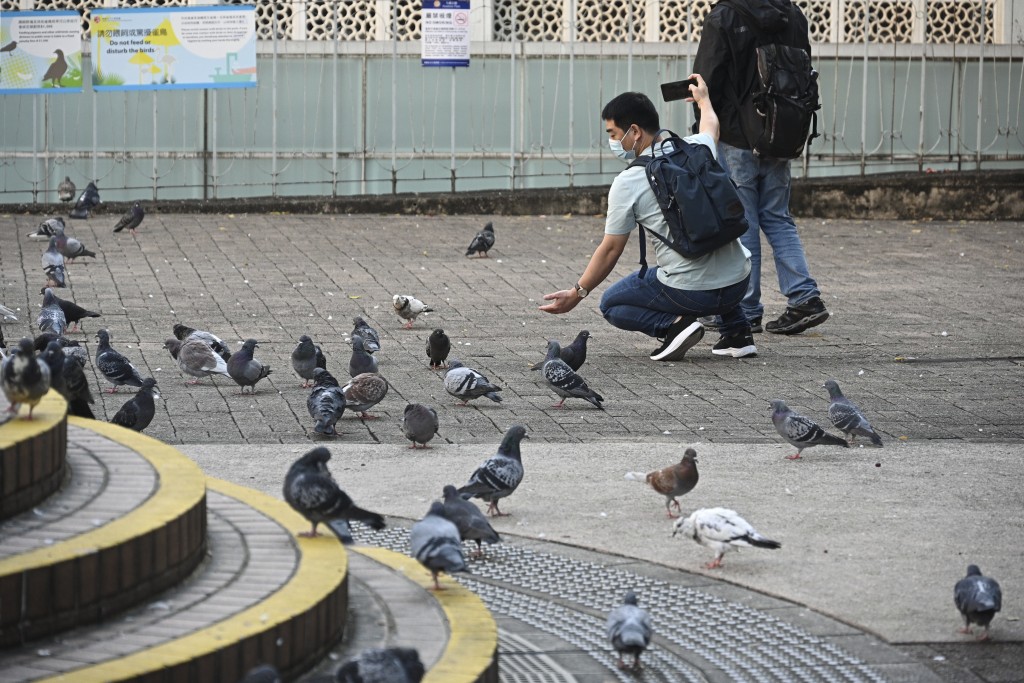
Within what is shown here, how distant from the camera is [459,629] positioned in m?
4.96

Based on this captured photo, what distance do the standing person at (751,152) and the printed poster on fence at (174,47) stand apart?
7.59 m

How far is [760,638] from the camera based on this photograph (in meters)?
5.46

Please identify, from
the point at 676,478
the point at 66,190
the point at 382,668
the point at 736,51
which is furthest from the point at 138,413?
the point at 66,190

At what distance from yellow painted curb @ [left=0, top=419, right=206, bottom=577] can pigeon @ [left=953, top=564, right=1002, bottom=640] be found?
246cm

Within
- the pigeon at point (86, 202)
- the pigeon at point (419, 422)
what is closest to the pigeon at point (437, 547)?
the pigeon at point (419, 422)

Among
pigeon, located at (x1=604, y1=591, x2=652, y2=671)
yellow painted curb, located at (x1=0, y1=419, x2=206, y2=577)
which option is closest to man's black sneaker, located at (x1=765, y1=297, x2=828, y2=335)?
yellow painted curb, located at (x1=0, y1=419, x2=206, y2=577)

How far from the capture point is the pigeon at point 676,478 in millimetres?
6883

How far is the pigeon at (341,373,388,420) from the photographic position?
28.6 feet

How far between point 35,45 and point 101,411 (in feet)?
33.5

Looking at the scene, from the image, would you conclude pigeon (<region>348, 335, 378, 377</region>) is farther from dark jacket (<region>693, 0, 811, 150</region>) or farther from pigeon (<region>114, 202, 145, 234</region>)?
pigeon (<region>114, 202, 145, 234</region>)

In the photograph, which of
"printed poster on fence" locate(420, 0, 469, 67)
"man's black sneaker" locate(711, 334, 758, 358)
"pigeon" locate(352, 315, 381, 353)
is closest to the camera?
"pigeon" locate(352, 315, 381, 353)

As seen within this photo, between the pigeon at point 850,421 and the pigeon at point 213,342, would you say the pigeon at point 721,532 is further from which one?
the pigeon at point 213,342

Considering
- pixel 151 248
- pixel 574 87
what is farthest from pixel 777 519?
pixel 574 87

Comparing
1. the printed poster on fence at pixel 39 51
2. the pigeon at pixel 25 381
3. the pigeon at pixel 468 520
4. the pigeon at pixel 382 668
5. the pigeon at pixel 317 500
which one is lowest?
the pigeon at pixel 468 520
